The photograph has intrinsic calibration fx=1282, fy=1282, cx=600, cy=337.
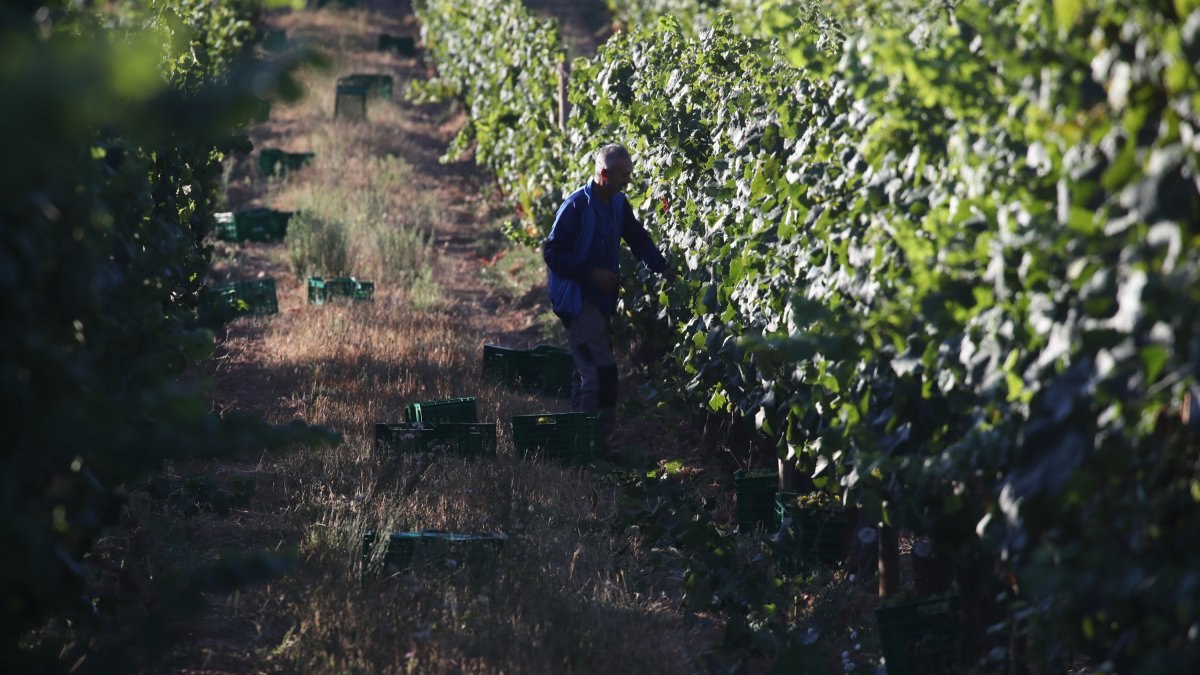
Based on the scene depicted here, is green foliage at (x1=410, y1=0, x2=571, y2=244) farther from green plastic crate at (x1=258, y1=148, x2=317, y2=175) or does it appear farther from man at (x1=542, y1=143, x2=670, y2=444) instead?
green plastic crate at (x1=258, y1=148, x2=317, y2=175)

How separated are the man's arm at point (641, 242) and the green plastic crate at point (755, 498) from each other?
1.58 m

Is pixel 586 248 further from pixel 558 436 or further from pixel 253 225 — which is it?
pixel 253 225

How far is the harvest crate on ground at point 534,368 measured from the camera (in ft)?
26.7

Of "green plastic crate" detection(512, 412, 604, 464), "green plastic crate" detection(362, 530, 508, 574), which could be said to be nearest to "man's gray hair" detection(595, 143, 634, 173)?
"green plastic crate" detection(512, 412, 604, 464)

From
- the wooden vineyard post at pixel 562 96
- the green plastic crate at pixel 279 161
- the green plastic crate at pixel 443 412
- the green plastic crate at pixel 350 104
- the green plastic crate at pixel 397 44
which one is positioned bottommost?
the green plastic crate at pixel 443 412

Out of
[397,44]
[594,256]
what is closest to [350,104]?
[397,44]

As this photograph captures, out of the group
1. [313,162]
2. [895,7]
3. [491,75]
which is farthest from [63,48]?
[313,162]

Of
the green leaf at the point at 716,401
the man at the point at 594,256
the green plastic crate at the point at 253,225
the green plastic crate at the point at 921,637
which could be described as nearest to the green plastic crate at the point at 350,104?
the green plastic crate at the point at 253,225

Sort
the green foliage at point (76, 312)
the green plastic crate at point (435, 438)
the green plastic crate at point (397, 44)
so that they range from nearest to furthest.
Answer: the green foliage at point (76, 312) < the green plastic crate at point (435, 438) < the green plastic crate at point (397, 44)

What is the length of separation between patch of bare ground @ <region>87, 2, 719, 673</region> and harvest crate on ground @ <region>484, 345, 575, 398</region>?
154mm

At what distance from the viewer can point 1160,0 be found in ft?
8.38

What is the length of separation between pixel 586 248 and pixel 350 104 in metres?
13.4

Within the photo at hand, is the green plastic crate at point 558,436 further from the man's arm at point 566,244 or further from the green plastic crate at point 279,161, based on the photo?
the green plastic crate at point 279,161

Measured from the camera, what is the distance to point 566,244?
681 cm
